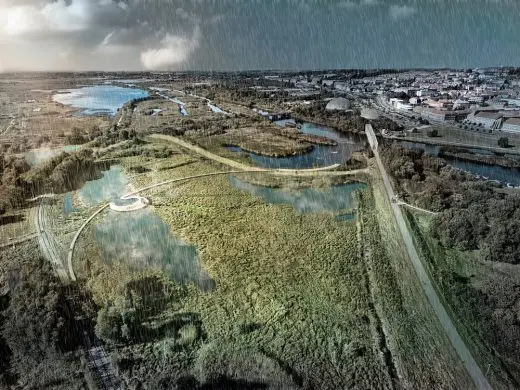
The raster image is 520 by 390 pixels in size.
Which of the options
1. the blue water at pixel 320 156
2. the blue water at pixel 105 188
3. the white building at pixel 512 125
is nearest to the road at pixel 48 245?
the blue water at pixel 105 188

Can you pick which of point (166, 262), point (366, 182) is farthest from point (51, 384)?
point (366, 182)

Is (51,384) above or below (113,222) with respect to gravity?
below

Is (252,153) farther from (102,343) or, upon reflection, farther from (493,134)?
(102,343)

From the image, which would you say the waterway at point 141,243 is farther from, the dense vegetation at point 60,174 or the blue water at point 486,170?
the blue water at point 486,170

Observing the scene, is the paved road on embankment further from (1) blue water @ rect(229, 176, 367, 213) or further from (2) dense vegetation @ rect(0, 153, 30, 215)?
(2) dense vegetation @ rect(0, 153, 30, 215)

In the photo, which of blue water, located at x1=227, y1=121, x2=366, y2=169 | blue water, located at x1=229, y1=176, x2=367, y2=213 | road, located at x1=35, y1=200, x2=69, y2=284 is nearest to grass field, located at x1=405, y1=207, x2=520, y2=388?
blue water, located at x1=229, y1=176, x2=367, y2=213

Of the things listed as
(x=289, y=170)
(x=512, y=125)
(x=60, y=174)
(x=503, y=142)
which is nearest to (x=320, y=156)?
(x=289, y=170)
